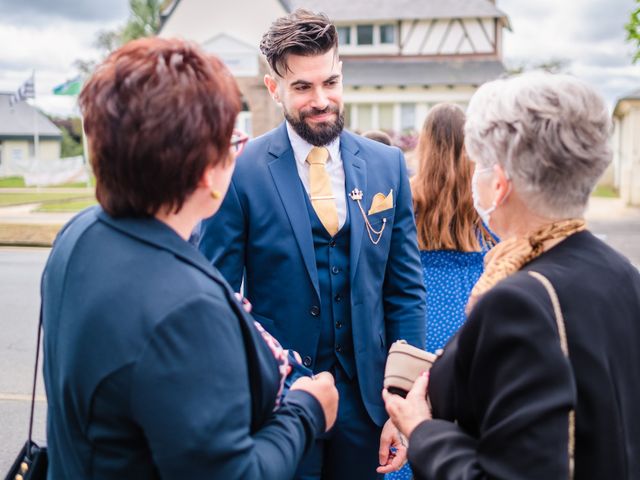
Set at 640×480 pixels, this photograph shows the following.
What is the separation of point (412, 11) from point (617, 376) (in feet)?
136

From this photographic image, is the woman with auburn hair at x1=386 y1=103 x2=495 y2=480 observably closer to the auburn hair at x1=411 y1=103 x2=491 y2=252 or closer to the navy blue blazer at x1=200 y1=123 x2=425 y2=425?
the auburn hair at x1=411 y1=103 x2=491 y2=252

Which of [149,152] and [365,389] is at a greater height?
[149,152]

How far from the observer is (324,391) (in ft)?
5.99

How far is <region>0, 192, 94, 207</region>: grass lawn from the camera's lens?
21.1 m

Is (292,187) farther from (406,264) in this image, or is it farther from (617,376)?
(617,376)

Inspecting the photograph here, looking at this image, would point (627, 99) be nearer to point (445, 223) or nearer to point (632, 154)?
point (632, 154)

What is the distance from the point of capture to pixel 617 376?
4.98ft

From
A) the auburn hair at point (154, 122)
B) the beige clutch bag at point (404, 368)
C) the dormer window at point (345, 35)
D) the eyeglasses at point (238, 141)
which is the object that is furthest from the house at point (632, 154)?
the auburn hair at point (154, 122)

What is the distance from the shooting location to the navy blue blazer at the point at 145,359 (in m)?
1.31

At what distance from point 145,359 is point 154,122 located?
0.48 meters

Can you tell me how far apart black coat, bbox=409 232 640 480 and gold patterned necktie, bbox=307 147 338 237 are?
104cm

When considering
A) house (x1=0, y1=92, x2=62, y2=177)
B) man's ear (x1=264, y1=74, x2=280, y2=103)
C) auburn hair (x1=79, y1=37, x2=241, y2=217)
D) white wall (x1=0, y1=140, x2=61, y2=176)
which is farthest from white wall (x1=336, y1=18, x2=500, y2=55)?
auburn hair (x1=79, y1=37, x2=241, y2=217)

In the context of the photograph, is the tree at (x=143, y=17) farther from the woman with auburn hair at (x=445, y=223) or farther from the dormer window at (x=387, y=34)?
the woman with auburn hair at (x=445, y=223)

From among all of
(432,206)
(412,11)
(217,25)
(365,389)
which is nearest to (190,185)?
(365,389)
